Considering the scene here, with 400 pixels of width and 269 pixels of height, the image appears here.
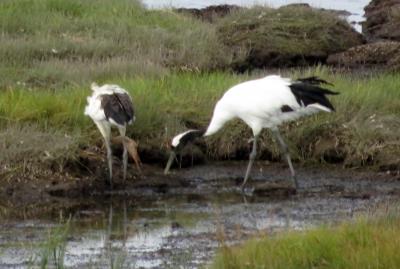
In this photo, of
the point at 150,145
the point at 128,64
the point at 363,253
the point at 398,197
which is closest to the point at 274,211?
the point at 398,197

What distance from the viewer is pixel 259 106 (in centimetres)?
1137

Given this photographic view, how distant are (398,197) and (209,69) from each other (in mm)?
4917

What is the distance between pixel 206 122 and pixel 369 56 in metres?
4.50

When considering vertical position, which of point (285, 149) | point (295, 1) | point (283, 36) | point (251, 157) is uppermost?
point (283, 36)

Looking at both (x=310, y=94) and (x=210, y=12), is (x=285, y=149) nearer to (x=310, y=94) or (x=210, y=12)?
(x=310, y=94)

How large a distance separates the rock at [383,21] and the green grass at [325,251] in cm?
1104

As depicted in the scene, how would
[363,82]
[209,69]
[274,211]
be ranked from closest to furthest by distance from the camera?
[274,211]
[363,82]
[209,69]

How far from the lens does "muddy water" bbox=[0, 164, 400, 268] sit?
28.9 feet

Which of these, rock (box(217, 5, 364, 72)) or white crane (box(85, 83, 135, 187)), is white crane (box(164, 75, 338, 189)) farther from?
rock (box(217, 5, 364, 72))

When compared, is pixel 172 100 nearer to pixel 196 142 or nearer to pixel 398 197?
pixel 196 142

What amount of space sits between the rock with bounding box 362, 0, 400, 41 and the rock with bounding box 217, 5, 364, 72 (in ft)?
3.37

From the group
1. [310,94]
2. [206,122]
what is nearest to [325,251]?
[310,94]

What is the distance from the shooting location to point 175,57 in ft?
50.3

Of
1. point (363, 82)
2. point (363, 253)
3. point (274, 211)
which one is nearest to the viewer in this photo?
point (363, 253)
